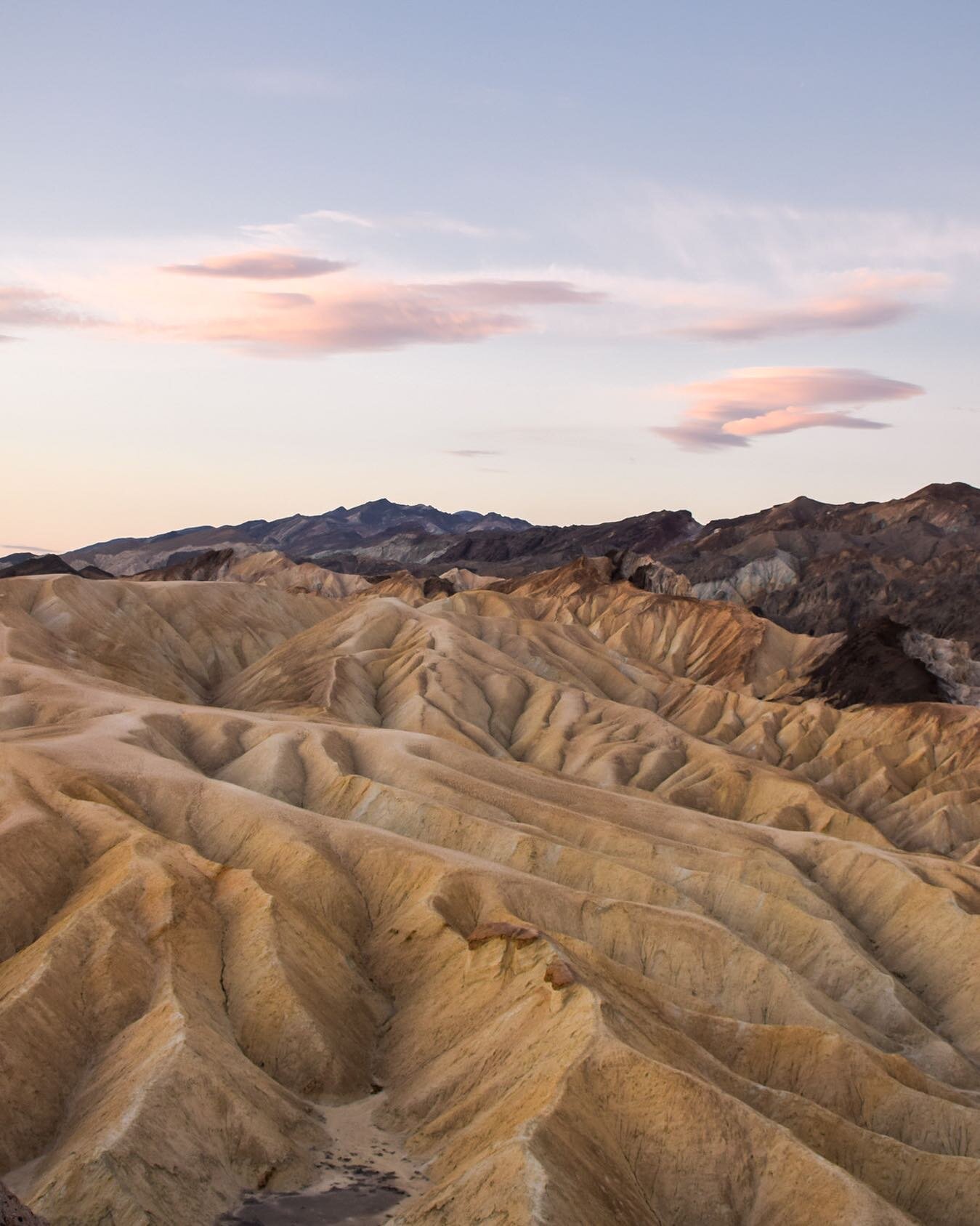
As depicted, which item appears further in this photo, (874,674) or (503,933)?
(874,674)

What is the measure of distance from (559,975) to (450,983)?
8277mm

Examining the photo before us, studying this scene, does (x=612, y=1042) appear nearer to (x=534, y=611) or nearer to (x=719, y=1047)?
(x=719, y=1047)

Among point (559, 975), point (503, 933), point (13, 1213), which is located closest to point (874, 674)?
point (503, 933)

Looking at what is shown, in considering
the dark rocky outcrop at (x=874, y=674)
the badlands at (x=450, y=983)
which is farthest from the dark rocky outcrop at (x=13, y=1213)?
the dark rocky outcrop at (x=874, y=674)

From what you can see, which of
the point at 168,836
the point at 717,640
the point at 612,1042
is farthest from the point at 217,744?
the point at 717,640

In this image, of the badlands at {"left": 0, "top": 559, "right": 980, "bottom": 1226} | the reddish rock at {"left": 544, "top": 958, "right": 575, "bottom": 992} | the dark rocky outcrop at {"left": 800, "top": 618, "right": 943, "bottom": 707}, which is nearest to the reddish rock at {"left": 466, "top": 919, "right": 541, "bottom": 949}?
the badlands at {"left": 0, "top": 559, "right": 980, "bottom": 1226}

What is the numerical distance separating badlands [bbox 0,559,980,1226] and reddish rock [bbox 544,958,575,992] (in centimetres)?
14

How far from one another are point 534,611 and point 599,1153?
498ft

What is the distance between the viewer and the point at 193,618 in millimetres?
149375

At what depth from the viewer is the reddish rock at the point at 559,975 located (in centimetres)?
4547

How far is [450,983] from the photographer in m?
52.7

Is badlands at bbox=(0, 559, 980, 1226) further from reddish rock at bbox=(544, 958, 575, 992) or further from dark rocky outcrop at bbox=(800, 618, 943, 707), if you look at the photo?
dark rocky outcrop at bbox=(800, 618, 943, 707)

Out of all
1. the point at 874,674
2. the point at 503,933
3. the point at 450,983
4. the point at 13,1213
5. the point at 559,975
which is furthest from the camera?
the point at 874,674

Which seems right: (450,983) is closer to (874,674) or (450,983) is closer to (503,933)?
(503,933)
